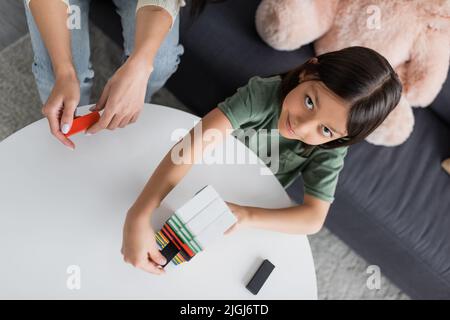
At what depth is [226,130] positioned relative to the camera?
75cm

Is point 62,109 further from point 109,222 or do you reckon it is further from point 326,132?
point 326,132

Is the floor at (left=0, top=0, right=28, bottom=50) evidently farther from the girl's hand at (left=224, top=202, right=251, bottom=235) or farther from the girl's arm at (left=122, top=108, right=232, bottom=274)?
the girl's hand at (left=224, top=202, right=251, bottom=235)

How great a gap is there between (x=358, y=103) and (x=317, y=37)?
0.40 m

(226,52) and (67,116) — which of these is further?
(226,52)

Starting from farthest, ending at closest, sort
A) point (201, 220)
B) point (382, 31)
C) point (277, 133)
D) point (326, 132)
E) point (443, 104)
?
1. point (443, 104)
2. point (382, 31)
3. point (277, 133)
4. point (326, 132)
5. point (201, 220)

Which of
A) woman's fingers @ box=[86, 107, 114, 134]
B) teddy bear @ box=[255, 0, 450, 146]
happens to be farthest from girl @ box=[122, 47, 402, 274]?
teddy bear @ box=[255, 0, 450, 146]

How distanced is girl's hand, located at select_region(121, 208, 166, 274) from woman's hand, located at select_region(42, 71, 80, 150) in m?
0.16

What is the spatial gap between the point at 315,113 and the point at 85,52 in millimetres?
468

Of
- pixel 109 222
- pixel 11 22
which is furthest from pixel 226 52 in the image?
pixel 11 22

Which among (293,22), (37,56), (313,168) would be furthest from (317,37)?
(37,56)

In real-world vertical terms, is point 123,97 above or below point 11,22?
above

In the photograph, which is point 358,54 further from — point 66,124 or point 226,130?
point 66,124

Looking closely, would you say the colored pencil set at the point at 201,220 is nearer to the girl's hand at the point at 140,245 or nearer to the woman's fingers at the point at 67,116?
the girl's hand at the point at 140,245

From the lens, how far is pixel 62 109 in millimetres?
667
